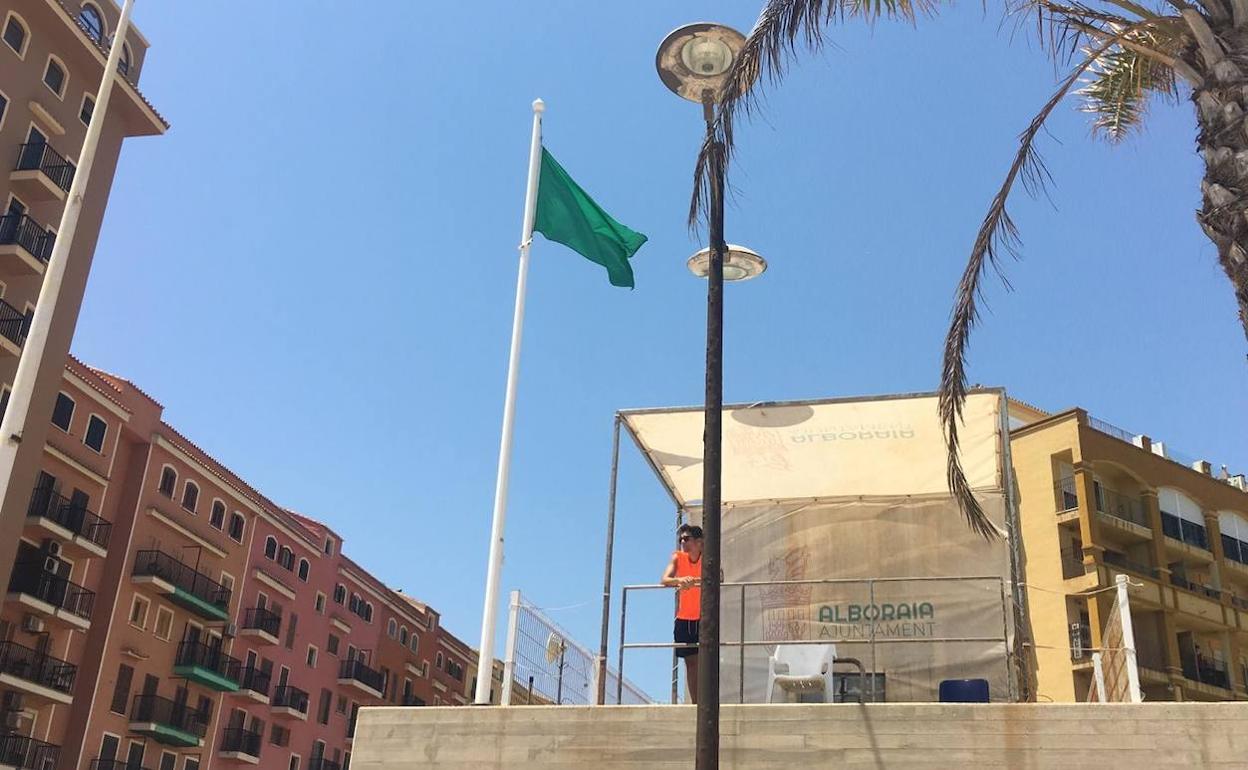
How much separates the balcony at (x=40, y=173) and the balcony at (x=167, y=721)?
19889 mm

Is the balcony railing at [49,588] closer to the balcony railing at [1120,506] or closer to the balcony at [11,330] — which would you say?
the balcony at [11,330]

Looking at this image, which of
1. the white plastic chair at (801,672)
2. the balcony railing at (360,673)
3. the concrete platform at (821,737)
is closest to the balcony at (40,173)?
the concrete platform at (821,737)

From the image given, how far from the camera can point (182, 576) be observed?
156ft

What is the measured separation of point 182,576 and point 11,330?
1650cm

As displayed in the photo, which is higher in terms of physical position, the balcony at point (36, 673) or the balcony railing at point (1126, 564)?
the balcony railing at point (1126, 564)

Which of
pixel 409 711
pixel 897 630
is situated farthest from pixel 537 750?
pixel 897 630

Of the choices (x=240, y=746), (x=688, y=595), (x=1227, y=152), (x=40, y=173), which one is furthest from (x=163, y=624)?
(x=1227, y=152)

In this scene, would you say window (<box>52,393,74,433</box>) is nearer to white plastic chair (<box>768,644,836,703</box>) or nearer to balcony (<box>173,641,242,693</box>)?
balcony (<box>173,641,242,693</box>)

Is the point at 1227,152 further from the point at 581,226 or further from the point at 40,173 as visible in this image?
the point at 40,173

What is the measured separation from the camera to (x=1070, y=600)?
48.6 metres

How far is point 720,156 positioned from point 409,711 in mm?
5658

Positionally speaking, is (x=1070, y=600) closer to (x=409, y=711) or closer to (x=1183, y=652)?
(x=1183, y=652)

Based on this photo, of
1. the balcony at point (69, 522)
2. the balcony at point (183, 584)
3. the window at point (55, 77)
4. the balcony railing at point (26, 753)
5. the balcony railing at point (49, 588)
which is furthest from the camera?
the balcony at point (183, 584)

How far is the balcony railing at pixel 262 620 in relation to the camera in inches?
2053
